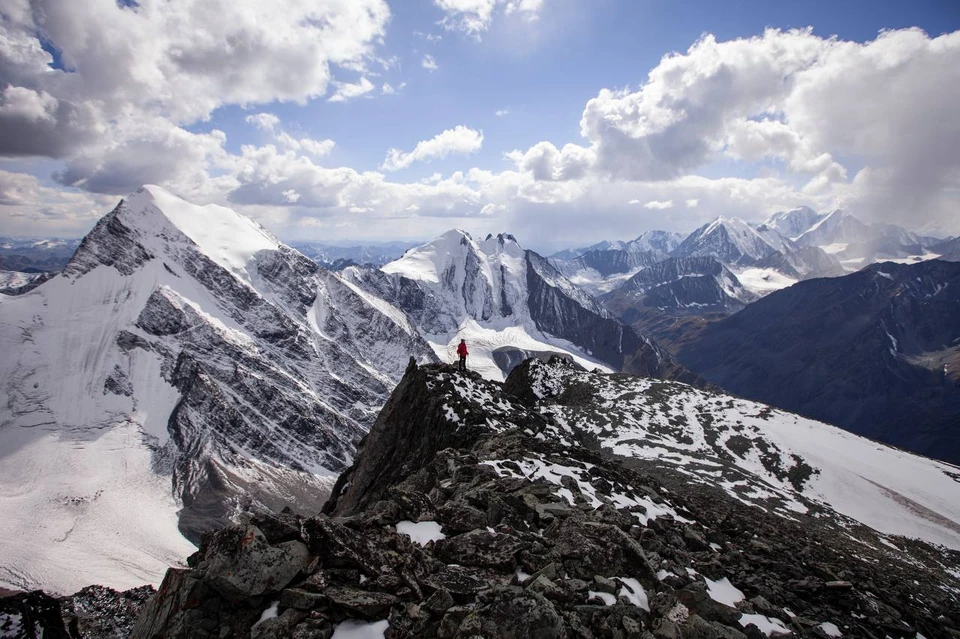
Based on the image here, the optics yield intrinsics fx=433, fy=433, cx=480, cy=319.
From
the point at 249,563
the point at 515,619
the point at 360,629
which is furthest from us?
the point at 249,563

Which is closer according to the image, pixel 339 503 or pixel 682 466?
pixel 339 503

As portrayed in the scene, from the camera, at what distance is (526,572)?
42.2 feet

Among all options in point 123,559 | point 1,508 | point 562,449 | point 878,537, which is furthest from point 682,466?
point 1,508

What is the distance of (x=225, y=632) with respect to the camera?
9.99 metres

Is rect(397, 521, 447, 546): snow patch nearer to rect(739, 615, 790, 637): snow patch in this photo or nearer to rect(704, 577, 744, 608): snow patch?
rect(704, 577, 744, 608): snow patch

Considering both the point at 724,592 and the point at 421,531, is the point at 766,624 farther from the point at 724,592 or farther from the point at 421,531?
the point at 421,531

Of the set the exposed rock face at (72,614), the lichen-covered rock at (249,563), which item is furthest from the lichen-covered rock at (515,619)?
the exposed rock face at (72,614)

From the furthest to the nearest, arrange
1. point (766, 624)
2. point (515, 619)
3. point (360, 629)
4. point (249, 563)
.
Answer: point (766, 624) < point (249, 563) < point (360, 629) < point (515, 619)

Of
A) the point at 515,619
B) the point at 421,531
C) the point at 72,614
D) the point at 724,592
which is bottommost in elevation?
the point at 72,614

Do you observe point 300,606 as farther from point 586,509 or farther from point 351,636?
point 586,509

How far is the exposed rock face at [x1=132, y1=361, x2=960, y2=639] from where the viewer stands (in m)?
10.3

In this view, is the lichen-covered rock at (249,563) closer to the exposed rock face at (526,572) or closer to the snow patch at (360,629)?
the exposed rock face at (526,572)

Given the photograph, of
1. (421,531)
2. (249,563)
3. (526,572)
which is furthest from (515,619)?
(249,563)

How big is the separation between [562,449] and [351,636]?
20.5 metres
